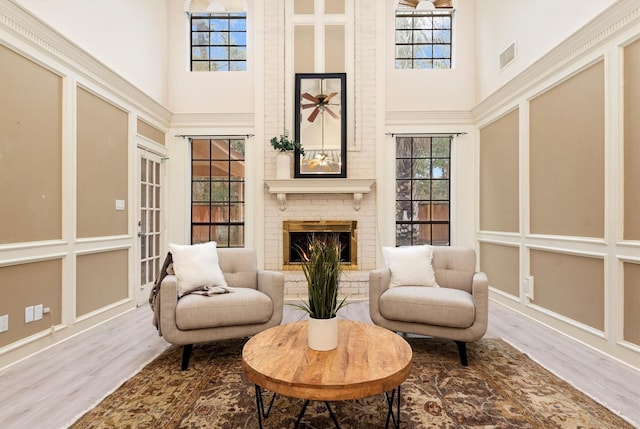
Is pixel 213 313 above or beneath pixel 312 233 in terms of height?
beneath

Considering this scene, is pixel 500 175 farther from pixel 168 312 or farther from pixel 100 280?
pixel 100 280

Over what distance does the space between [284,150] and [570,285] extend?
3.48 meters

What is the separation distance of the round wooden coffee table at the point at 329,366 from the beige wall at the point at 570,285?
1980 mm

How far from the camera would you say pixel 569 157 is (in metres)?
3.12

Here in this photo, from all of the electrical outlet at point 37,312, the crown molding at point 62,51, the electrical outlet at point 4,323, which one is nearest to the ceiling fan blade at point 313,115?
the crown molding at point 62,51

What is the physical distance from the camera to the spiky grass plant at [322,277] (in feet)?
5.49

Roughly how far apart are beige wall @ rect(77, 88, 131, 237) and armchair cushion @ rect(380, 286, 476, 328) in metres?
2.82

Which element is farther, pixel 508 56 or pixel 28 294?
pixel 508 56

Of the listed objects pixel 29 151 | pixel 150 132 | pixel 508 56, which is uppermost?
pixel 508 56

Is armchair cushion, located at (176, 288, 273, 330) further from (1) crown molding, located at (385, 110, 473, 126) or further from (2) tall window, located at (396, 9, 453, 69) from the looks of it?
(2) tall window, located at (396, 9, 453, 69)

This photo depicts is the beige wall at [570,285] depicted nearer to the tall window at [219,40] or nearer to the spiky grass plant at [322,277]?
the spiky grass plant at [322,277]

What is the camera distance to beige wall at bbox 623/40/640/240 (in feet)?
8.18

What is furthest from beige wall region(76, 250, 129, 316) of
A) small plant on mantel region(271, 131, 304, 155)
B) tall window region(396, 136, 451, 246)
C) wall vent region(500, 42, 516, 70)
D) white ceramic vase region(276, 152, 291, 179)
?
wall vent region(500, 42, 516, 70)

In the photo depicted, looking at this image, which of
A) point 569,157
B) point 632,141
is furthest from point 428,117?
point 632,141
